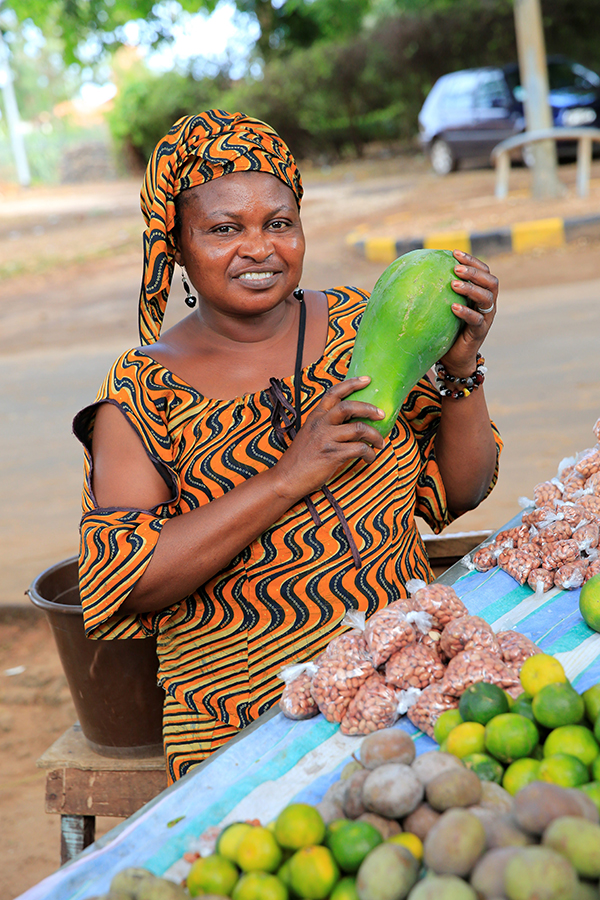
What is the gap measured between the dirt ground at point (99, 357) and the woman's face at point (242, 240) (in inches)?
84.2

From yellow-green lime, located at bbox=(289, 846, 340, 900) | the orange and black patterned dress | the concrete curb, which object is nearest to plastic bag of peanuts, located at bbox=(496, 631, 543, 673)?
the orange and black patterned dress

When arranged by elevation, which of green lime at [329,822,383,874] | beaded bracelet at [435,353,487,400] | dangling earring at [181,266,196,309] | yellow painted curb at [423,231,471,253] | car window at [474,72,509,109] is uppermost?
car window at [474,72,509,109]

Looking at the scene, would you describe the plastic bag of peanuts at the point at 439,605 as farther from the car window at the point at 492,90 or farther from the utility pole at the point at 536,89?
the car window at the point at 492,90

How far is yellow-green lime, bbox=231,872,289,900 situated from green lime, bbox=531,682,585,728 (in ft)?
1.49

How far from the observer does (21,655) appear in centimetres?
433

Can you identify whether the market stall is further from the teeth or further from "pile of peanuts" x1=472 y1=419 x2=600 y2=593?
the teeth

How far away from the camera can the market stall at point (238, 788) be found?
1295mm

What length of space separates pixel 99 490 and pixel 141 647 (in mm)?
788

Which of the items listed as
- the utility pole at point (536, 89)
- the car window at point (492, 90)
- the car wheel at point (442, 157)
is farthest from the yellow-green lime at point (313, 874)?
the car wheel at point (442, 157)

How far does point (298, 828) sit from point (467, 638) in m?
0.50

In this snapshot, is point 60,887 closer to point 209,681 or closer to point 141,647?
point 209,681

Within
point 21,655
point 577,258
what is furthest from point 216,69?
point 21,655

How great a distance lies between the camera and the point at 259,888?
1110 millimetres

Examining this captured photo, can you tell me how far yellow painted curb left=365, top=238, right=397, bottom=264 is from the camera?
35.3 feet
